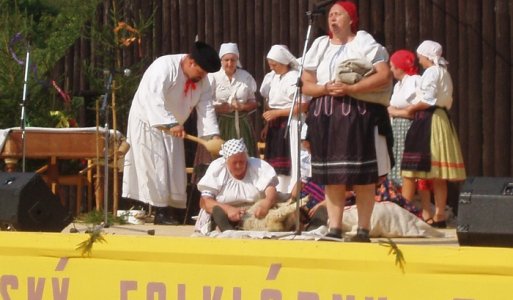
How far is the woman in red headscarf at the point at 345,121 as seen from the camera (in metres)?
7.03

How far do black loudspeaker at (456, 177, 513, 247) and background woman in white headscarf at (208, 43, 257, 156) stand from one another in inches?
200

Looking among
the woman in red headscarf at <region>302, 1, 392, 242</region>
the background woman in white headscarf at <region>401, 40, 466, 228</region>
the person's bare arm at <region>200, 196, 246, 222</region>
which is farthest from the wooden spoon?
the woman in red headscarf at <region>302, 1, 392, 242</region>

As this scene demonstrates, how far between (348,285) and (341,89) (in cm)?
267

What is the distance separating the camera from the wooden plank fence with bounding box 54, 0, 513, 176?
10898mm

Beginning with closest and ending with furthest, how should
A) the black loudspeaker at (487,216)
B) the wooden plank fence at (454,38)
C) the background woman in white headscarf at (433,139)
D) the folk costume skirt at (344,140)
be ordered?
1. the black loudspeaker at (487,216)
2. the folk costume skirt at (344,140)
3. the background woman in white headscarf at (433,139)
4. the wooden plank fence at (454,38)

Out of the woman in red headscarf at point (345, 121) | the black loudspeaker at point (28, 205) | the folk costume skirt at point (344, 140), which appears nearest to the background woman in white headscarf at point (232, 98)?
the woman in red headscarf at point (345, 121)

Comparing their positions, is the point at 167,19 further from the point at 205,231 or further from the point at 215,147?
the point at 205,231

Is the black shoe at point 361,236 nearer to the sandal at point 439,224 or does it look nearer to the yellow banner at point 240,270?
the yellow banner at point 240,270

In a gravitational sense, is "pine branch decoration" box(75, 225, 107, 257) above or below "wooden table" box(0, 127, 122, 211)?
below

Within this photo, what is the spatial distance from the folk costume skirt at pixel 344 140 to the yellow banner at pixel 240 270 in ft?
7.70

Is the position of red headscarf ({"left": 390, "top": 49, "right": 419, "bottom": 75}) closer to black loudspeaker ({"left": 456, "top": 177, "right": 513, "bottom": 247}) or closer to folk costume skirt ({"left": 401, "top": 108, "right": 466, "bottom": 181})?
folk costume skirt ({"left": 401, "top": 108, "right": 466, "bottom": 181})

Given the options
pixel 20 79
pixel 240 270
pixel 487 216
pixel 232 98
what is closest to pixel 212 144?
pixel 232 98

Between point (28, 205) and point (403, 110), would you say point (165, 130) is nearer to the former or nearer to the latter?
point (403, 110)

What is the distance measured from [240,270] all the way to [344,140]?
2480mm
